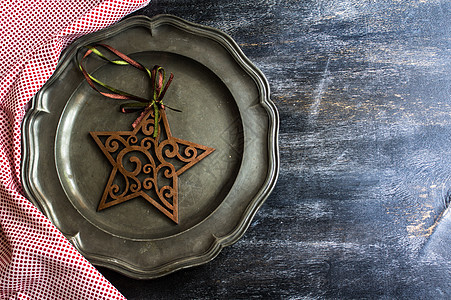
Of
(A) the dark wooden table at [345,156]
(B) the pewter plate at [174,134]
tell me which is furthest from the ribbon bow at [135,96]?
(A) the dark wooden table at [345,156]

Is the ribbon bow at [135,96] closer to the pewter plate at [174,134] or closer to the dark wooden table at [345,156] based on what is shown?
the pewter plate at [174,134]

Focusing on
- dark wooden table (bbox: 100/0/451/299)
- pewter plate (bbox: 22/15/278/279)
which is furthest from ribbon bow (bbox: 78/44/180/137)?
dark wooden table (bbox: 100/0/451/299)

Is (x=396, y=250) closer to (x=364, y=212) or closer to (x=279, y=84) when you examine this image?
(x=364, y=212)
